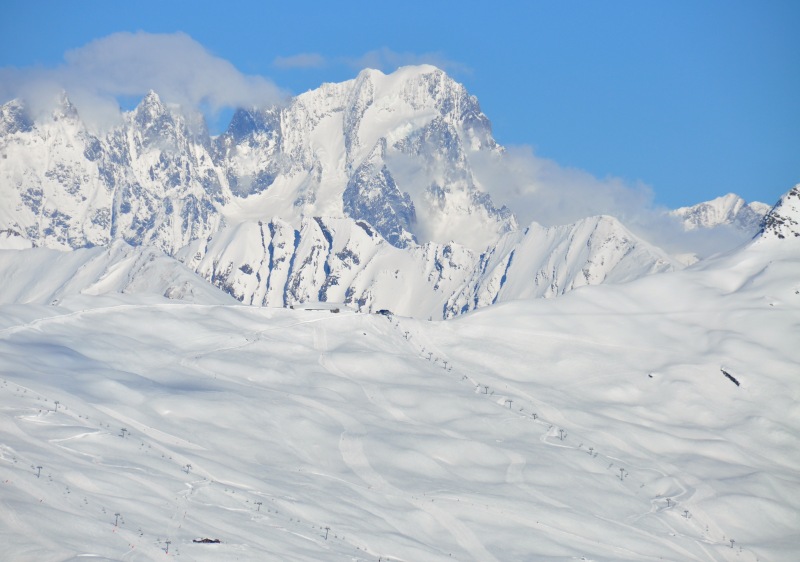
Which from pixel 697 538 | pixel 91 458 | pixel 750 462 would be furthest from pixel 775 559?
pixel 91 458

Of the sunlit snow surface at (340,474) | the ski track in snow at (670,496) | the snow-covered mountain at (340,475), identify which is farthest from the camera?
the ski track in snow at (670,496)

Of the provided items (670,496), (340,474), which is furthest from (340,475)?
(670,496)

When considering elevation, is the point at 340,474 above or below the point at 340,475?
above

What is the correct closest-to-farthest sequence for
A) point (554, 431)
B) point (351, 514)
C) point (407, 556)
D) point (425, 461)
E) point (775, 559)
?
point (407, 556) < point (351, 514) < point (775, 559) < point (425, 461) < point (554, 431)

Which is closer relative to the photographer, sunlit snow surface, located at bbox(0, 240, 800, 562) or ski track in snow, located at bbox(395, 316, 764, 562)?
sunlit snow surface, located at bbox(0, 240, 800, 562)

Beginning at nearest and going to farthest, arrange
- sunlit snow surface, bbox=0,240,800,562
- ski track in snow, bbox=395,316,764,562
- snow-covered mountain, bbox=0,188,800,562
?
snow-covered mountain, bbox=0,188,800,562 → sunlit snow surface, bbox=0,240,800,562 → ski track in snow, bbox=395,316,764,562

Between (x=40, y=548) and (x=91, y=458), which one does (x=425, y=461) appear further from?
(x=40, y=548)

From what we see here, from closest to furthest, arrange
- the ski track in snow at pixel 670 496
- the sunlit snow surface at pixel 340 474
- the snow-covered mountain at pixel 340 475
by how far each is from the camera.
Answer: the snow-covered mountain at pixel 340 475
the sunlit snow surface at pixel 340 474
the ski track in snow at pixel 670 496

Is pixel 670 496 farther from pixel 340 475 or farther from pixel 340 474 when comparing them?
pixel 340 475

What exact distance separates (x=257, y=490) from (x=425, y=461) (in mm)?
30603

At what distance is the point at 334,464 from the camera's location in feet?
551

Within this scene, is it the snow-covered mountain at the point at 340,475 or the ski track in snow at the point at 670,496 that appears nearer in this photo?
the snow-covered mountain at the point at 340,475

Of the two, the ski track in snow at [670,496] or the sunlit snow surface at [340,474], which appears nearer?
the sunlit snow surface at [340,474]

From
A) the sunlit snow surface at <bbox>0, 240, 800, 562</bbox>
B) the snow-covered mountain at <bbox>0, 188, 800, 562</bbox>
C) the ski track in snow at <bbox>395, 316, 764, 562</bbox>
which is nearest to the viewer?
the snow-covered mountain at <bbox>0, 188, 800, 562</bbox>
